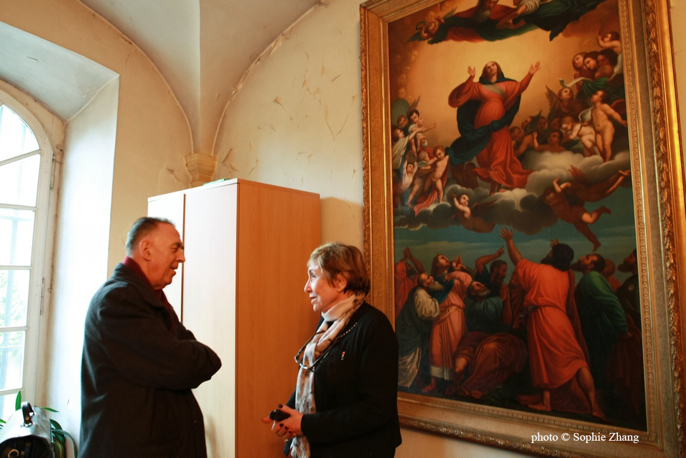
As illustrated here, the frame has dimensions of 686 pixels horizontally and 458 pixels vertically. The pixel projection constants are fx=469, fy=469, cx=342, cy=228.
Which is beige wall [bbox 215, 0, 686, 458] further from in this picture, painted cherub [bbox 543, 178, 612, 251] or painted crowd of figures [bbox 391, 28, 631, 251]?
painted cherub [bbox 543, 178, 612, 251]

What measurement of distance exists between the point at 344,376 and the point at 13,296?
11.1 ft

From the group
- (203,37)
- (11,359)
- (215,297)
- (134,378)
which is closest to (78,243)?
(11,359)

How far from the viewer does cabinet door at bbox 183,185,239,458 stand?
2658 millimetres

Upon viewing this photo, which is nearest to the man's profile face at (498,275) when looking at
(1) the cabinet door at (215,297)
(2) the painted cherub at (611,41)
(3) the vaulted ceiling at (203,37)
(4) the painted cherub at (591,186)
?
(4) the painted cherub at (591,186)

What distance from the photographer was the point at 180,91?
13.5ft

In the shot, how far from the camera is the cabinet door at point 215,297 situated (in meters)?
2.66

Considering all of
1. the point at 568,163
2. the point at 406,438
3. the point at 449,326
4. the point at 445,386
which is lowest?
the point at 406,438

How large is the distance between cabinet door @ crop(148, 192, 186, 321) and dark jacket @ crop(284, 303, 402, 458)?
1.44m

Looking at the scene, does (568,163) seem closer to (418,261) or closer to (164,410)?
(418,261)

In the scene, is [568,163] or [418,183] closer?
[568,163]

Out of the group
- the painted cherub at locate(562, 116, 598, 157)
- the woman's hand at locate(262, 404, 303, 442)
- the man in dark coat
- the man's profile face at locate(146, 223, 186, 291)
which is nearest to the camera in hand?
the woman's hand at locate(262, 404, 303, 442)

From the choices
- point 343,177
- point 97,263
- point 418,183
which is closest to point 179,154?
point 97,263

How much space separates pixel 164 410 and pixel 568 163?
2.12 m

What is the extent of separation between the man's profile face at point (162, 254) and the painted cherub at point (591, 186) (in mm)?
1864
